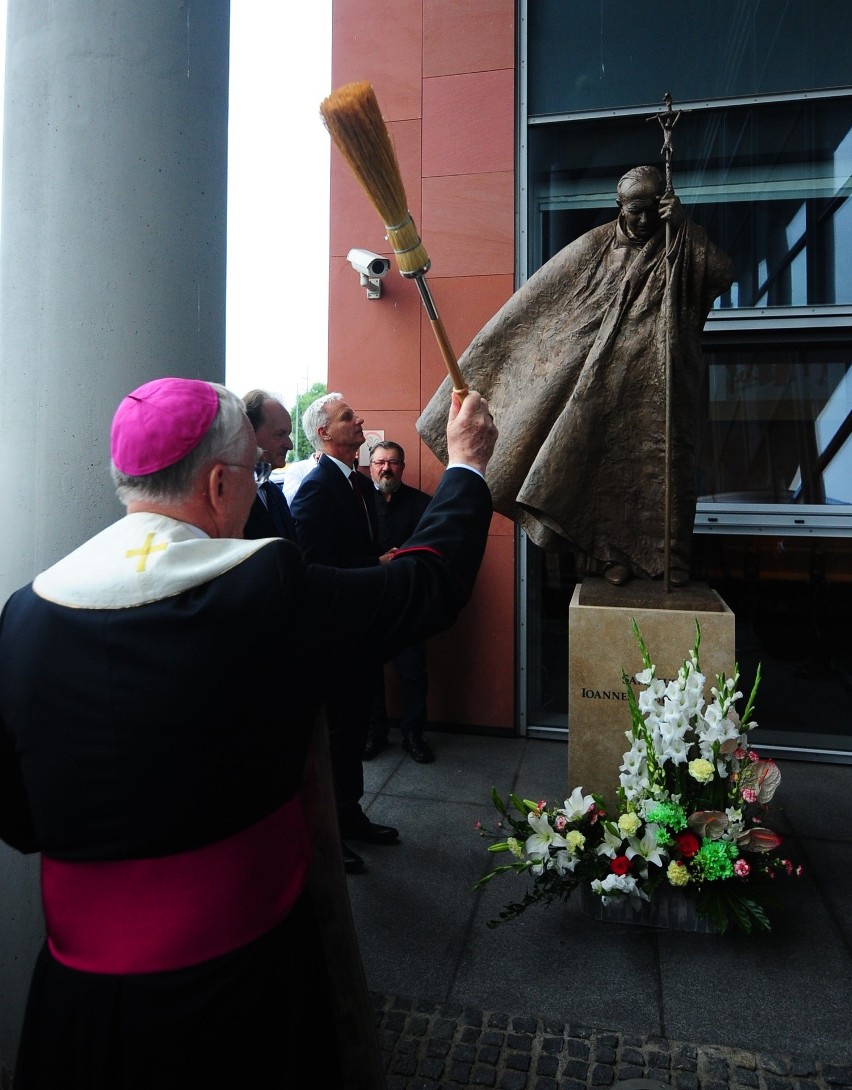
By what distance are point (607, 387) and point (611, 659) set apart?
1.12m

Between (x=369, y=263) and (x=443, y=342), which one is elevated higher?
(x=369, y=263)

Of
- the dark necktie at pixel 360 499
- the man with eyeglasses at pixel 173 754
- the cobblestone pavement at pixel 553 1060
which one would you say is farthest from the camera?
the dark necktie at pixel 360 499

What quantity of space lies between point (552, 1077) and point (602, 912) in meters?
0.73

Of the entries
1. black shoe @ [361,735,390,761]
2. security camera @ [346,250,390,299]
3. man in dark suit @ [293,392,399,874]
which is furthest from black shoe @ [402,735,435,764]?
security camera @ [346,250,390,299]

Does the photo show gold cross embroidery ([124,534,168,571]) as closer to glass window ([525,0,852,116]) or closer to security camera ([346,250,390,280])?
security camera ([346,250,390,280])

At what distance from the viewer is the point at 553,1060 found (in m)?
2.05

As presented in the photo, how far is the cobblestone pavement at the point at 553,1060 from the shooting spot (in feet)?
6.45

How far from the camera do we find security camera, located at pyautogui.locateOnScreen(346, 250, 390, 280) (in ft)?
15.2

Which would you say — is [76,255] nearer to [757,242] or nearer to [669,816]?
[669,816]

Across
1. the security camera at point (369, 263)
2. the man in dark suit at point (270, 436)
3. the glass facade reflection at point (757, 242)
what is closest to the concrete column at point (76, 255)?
the man in dark suit at point (270, 436)

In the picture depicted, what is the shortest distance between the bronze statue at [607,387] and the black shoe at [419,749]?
157 cm

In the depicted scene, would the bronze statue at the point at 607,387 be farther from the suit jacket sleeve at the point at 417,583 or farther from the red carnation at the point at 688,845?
the suit jacket sleeve at the point at 417,583

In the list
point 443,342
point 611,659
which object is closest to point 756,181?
point 611,659

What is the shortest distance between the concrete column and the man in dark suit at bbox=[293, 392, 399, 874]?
4.99ft
